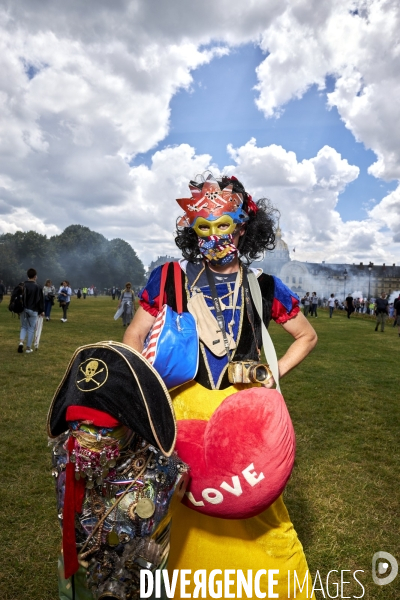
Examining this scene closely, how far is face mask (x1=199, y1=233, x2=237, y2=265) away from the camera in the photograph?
2.48 metres

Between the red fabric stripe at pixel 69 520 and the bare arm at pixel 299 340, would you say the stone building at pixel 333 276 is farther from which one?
the red fabric stripe at pixel 69 520

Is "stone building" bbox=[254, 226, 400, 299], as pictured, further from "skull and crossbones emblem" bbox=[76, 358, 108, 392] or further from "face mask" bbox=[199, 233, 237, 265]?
"skull and crossbones emblem" bbox=[76, 358, 108, 392]

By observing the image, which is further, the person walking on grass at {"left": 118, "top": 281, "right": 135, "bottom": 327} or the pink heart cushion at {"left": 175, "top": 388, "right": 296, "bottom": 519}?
the person walking on grass at {"left": 118, "top": 281, "right": 135, "bottom": 327}

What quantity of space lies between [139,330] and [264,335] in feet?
2.19

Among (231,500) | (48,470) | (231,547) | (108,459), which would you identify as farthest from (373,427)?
(108,459)

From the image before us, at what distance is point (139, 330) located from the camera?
2.42 meters

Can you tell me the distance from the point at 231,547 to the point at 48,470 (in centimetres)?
337

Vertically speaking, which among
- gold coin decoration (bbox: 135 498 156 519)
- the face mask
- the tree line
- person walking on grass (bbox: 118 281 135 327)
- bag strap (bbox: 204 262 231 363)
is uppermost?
the tree line

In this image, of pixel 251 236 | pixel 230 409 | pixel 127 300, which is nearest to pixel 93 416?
pixel 230 409

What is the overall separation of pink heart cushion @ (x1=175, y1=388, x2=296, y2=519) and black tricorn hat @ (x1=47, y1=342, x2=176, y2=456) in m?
0.29

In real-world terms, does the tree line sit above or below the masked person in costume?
above

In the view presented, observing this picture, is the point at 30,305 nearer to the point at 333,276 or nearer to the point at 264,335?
the point at 264,335

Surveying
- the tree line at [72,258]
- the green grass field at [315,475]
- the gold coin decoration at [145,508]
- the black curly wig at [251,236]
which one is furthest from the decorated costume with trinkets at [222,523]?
the tree line at [72,258]

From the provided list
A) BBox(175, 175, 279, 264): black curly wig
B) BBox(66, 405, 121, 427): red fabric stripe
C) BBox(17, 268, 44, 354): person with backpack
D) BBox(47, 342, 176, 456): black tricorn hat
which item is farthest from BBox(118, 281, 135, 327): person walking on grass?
BBox(66, 405, 121, 427): red fabric stripe
